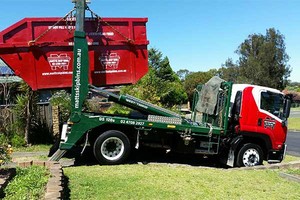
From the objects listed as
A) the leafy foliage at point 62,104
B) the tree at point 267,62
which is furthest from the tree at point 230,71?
the leafy foliage at point 62,104

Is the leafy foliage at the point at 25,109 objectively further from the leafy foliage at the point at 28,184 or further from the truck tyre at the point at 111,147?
the leafy foliage at the point at 28,184

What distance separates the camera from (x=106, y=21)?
10938mm

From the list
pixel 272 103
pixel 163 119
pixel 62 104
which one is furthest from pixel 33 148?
pixel 272 103

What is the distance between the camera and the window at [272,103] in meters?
11.1

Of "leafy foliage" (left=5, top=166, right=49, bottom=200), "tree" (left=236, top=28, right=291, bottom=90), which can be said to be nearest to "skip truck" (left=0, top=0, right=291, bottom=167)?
"leafy foliage" (left=5, top=166, right=49, bottom=200)

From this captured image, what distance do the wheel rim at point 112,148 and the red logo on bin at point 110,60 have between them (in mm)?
2058

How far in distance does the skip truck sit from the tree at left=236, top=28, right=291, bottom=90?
44243 mm

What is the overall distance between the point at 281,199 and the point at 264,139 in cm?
435

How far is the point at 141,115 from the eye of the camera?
11180mm

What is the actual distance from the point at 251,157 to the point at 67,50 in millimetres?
5651

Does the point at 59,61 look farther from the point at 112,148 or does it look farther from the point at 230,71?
the point at 230,71

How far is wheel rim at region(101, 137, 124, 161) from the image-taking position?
10.1m

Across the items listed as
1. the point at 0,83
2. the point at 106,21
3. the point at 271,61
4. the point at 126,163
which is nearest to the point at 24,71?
the point at 106,21

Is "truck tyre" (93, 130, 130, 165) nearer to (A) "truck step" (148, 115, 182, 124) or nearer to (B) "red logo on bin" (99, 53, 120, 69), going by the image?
(A) "truck step" (148, 115, 182, 124)
